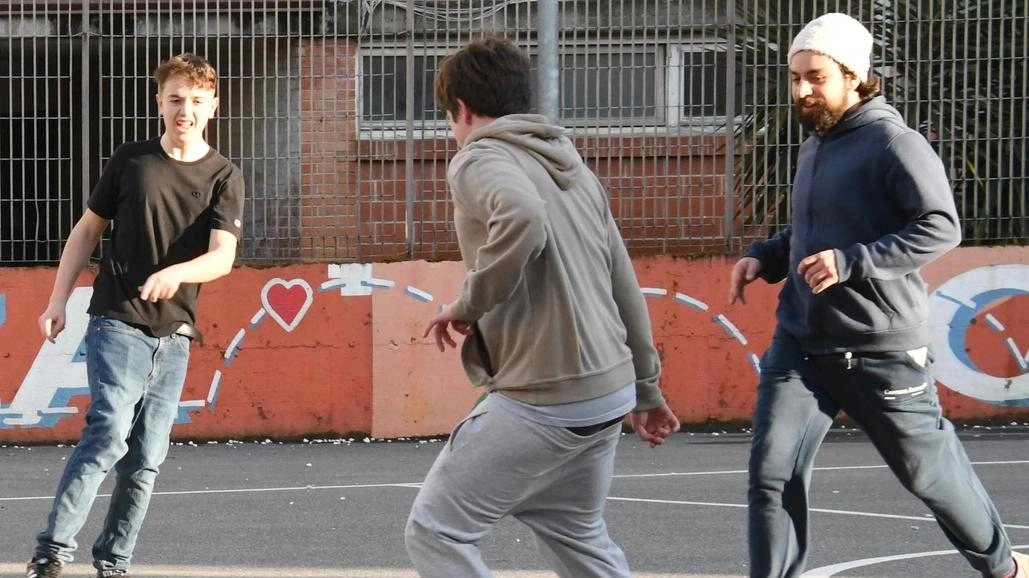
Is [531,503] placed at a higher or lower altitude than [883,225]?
lower

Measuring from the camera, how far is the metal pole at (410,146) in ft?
35.9

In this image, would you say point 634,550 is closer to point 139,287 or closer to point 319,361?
point 139,287

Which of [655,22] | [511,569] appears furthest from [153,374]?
[655,22]

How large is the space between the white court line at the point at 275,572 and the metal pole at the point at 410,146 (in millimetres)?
5240

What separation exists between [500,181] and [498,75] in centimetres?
29

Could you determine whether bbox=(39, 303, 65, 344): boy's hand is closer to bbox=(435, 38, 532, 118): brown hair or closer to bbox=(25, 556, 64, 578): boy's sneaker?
bbox=(25, 556, 64, 578): boy's sneaker

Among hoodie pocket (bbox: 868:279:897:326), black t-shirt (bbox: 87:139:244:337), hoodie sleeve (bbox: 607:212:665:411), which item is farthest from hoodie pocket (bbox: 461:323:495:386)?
black t-shirt (bbox: 87:139:244:337)

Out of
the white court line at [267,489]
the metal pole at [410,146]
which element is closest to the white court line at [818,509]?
the white court line at [267,489]

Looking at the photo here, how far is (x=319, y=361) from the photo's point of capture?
1080cm

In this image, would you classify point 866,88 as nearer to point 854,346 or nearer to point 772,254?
point 772,254

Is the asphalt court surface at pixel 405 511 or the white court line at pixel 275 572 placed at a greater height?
the white court line at pixel 275 572

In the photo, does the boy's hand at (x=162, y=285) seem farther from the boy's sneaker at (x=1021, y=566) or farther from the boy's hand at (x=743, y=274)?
the boy's sneaker at (x=1021, y=566)

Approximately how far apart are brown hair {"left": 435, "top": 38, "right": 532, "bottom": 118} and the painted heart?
23.8 ft

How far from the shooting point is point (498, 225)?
3.44 meters
